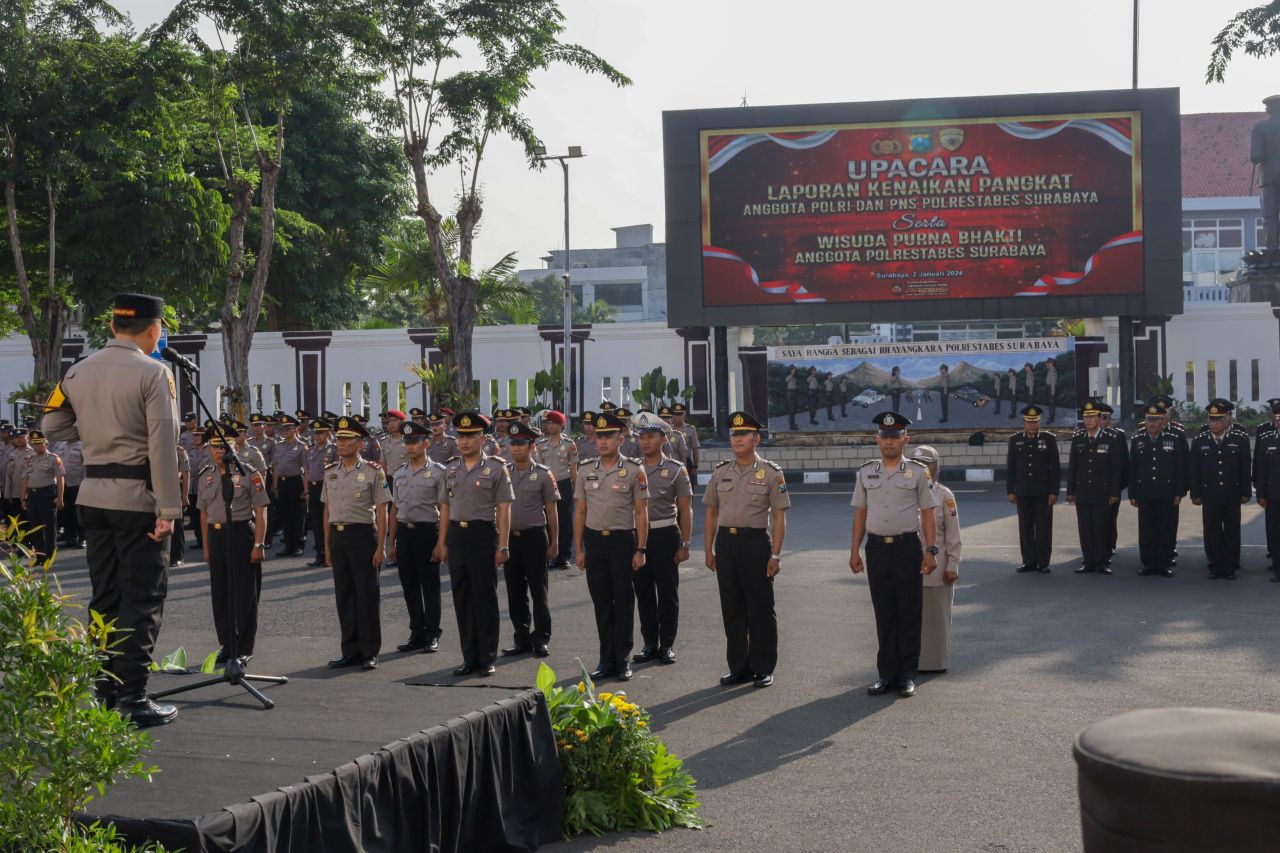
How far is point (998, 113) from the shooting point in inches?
985

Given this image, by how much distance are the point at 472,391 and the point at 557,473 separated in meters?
11.5

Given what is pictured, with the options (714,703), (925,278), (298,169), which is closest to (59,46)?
(298,169)

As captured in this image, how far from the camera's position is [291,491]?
55.5 feet

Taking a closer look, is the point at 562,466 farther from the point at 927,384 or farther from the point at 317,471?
the point at 927,384

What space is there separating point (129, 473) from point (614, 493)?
4.13 meters

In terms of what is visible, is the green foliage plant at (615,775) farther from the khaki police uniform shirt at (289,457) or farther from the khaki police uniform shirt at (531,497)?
the khaki police uniform shirt at (289,457)

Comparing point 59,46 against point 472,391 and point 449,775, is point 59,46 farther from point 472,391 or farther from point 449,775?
point 449,775

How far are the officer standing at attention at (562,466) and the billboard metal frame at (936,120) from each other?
10290 millimetres

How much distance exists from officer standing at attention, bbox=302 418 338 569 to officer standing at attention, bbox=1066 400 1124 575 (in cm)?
808

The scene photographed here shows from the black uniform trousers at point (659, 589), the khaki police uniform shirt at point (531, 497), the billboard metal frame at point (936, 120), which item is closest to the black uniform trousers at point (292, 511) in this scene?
the khaki police uniform shirt at point (531, 497)

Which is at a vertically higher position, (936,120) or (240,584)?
(936,120)

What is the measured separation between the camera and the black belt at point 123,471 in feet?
18.7

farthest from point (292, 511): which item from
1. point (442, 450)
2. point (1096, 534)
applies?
point (1096, 534)

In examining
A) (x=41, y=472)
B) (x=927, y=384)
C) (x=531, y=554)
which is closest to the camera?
(x=531, y=554)
